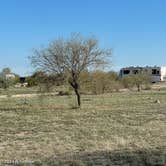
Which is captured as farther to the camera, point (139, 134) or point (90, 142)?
point (139, 134)

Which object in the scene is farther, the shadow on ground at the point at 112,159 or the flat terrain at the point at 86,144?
the flat terrain at the point at 86,144

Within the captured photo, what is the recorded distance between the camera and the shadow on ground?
34.6 feet

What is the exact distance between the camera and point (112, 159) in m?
11.2

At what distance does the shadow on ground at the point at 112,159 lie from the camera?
10543 millimetres

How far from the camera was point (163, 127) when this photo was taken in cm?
1925

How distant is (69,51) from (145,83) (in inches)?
2137

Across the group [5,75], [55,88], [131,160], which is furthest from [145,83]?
[131,160]

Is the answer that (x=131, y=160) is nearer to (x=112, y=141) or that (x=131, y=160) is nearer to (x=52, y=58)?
(x=112, y=141)

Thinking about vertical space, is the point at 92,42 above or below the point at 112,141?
above

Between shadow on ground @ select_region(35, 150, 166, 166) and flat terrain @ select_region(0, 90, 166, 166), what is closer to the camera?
shadow on ground @ select_region(35, 150, 166, 166)

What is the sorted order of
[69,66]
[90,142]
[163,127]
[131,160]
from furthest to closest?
[69,66] < [163,127] < [90,142] < [131,160]

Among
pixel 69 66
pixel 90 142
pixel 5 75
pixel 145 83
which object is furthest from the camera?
pixel 5 75

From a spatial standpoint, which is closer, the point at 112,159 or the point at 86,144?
the point at 112,159

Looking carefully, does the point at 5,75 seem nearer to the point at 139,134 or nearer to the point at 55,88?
the point at 55,88
